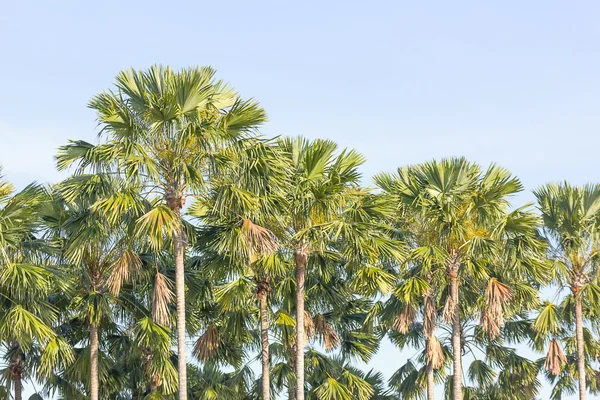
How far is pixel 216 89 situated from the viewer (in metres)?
24.6

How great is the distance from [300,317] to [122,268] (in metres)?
4.71

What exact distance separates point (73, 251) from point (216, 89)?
16.5 feet

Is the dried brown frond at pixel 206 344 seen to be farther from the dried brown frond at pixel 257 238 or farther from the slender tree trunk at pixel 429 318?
the slender tree trunk at pixel 429 318

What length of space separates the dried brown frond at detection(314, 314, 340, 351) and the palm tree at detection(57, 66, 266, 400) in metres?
5.88

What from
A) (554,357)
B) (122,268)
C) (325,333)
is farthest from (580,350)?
(122,268)

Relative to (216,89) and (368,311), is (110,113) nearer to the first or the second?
(216,89)

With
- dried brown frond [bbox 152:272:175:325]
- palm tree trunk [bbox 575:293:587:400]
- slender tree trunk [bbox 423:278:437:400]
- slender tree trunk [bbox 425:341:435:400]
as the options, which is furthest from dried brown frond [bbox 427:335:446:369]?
dried brown frond [bbox 152:272:175:325]

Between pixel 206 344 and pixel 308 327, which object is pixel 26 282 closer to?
pixel 206 344

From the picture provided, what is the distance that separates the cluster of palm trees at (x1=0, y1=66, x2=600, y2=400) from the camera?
23.7 m

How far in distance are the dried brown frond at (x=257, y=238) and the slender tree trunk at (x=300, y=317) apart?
96.4 inches

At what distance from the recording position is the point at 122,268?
23.7 m

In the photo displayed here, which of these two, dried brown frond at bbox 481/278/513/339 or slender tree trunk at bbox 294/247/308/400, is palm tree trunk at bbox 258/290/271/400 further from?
dried brown frond at bbox 481/278/513/339

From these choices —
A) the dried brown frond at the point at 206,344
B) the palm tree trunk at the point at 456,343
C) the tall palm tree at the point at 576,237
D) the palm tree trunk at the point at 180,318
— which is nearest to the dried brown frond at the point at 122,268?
the palm tree trunk at the point at 180,318

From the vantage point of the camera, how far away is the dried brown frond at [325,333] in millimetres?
28219
